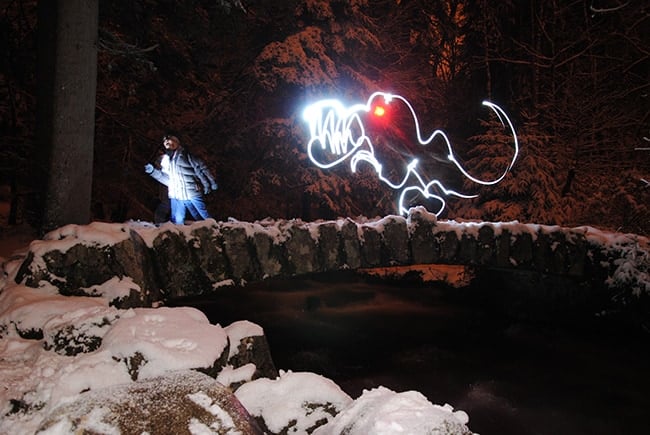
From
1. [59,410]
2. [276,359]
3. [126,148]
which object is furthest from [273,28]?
[59,410]

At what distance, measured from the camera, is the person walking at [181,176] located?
759 centimetres

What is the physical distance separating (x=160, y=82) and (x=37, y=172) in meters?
5.38

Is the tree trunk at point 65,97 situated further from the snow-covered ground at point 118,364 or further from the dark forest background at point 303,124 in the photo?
the dark forest background at point 303,124

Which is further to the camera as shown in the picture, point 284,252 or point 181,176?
point 181,176

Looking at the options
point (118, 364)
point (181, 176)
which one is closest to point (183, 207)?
point (181, 176)

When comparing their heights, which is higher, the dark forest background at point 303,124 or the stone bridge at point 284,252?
the dark forest background at point 303,124

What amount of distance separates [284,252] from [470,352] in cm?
393

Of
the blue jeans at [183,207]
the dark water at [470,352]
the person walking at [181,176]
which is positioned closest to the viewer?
the dark water at [470,352]

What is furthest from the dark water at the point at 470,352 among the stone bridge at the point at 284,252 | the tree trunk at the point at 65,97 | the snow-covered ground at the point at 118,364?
the snow-covered ground at the point at 118,364

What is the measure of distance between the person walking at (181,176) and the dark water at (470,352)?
1.65 meters

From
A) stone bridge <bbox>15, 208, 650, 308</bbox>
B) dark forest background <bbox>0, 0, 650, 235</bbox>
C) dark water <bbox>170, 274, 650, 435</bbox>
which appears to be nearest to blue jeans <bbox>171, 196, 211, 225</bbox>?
stone bridge <bbox>15, 208, 650, 308</bbox>

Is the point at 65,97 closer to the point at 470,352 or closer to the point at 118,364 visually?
the point at 118,364

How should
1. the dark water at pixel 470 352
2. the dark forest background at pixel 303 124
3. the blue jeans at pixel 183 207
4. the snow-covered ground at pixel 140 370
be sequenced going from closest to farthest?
the snow-covered ground at pixel 140 370 → the dark water at pixel 470 352 → the blue jeans at pixel 183 207 → the dark forest background at pixel 303 124

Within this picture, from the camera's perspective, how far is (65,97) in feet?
17.4
